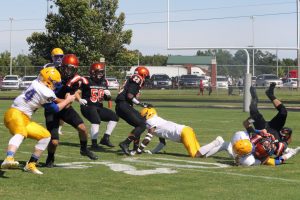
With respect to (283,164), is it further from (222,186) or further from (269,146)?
(222,186)

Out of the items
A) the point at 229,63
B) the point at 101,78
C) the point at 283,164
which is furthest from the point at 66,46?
the point at 283,164

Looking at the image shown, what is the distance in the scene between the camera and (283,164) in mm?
10727

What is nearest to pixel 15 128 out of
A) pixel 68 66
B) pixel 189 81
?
pixel 68 66

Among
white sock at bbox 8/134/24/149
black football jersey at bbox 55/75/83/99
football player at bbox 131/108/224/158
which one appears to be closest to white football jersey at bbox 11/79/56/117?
white sock at bbox 8/134/24/149

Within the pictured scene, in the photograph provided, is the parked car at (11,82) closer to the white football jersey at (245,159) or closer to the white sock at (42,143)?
the white football jersey at (245,159)

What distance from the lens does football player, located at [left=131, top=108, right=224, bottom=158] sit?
11637 mm

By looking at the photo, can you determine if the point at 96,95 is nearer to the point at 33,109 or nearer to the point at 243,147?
the point at 33,109

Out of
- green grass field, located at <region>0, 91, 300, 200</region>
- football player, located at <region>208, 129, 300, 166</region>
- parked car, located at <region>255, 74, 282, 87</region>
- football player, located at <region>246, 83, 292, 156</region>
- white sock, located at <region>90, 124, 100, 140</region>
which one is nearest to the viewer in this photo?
green grass field, located at <region>0, 91, 300, 200</region>

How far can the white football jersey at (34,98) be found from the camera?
9.20 m

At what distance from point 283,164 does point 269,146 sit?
0.48 m

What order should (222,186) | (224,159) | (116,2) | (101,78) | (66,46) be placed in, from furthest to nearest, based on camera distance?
(116,2) < (66,46) < (101,78) < (224,159) < (222,186)

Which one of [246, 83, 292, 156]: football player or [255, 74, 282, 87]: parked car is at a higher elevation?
[255, 74, 282, 87]: parked car

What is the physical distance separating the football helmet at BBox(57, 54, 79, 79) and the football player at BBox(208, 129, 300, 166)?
3.06 m

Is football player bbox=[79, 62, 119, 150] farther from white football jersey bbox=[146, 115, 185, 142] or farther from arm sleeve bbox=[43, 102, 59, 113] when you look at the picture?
arm sleeve bbox=[43, 102, 59, 113]
